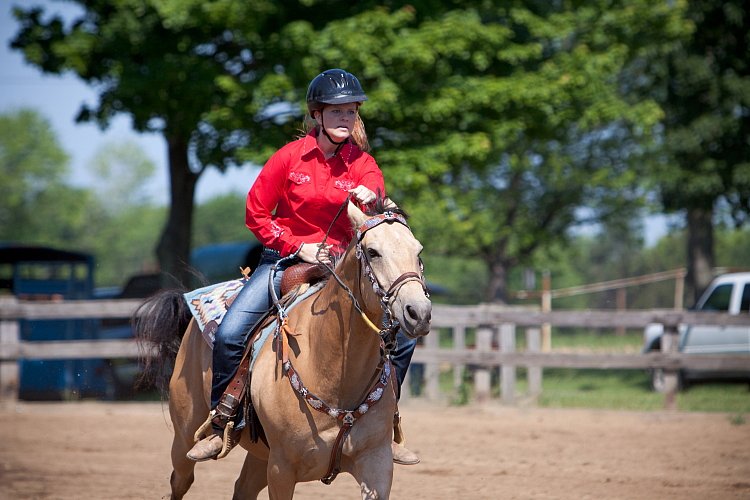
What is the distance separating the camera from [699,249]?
75.4 feet

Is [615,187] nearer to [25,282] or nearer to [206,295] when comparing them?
[25,282]

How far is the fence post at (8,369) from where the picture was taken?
13055mm

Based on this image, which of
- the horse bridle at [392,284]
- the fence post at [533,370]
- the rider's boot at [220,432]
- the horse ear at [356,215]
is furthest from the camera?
the fence post at [533,370]

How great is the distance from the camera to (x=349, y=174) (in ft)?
15.7

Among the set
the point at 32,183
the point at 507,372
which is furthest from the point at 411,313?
the point at 32,183

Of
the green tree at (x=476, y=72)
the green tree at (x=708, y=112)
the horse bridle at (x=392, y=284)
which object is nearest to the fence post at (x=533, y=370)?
the green tree at (x=476, y=72)

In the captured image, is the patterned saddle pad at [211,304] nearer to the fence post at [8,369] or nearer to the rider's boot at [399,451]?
the rider's boot at [399,451]

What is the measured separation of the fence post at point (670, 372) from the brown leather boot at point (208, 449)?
29.5 ft

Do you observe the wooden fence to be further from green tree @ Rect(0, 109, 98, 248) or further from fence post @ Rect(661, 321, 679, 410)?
green tree @ Rect(0, 109, 98, 248)

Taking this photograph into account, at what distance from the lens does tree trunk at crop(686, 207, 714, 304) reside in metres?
22.6

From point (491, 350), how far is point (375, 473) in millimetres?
9014

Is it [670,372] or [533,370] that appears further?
[533,370]

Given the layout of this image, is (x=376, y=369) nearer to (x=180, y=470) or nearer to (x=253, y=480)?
(x=253, y=480)

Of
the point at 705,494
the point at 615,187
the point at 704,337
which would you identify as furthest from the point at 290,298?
the point at 615,187
